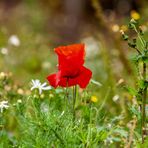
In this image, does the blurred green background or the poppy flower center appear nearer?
the poppy flower center

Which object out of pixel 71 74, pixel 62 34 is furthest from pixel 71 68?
pixel 62 34

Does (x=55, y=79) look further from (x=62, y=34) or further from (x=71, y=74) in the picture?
(x=62, y=34)

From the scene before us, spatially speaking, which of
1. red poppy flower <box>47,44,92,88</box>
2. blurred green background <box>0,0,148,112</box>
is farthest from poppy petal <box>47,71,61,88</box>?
blurred green background <box>0,0,148,112</box>

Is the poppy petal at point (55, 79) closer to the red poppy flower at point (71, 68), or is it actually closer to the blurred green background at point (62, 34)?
the red poppy flower at point (71, 68)

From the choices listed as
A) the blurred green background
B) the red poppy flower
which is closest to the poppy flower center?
the red poppy flower

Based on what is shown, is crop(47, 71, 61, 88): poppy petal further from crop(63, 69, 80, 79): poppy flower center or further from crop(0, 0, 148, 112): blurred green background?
crop(0, 0, 148, 112): blurred green background

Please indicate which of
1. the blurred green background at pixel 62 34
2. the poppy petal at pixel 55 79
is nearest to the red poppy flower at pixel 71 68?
the poppy petal at pixel 55 79

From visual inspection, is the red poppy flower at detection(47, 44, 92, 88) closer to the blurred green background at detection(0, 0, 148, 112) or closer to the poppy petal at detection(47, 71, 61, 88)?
the poppy petal at detection(47, 71, 61, 88)

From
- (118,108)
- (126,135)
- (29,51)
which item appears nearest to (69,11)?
(29,51)

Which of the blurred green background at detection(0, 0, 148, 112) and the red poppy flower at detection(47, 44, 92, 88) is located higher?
the blurred green background at detection(0, 0, 148, 112)
